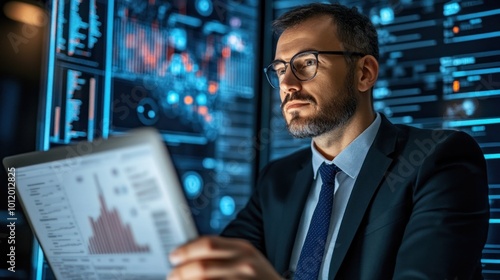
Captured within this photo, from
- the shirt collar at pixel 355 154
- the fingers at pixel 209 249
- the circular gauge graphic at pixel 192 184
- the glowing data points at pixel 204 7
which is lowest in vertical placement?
the circular gauge graphic at pixel 192 184

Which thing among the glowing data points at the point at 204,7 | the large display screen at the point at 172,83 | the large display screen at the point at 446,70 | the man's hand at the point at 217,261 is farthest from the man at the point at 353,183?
the man's hand at the point at 217,261

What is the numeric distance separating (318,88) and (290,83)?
0.30ft

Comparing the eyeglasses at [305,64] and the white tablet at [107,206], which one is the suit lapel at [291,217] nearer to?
the eyeglasses at [305,64]

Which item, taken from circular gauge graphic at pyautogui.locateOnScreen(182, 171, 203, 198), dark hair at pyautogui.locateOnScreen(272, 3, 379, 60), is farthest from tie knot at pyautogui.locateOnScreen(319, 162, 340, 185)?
circular gauge graphic at pyautogui.locateOnScreen(182, 171, 203, 198)

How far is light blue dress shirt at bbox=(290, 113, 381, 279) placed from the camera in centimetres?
163

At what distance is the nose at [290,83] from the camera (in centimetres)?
176

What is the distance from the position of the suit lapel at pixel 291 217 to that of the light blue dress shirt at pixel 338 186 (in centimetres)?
2

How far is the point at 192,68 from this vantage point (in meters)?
2.33

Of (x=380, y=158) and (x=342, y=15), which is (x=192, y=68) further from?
(x=380, y=158)

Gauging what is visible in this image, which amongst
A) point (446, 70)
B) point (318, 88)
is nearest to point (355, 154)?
point (318, 88)

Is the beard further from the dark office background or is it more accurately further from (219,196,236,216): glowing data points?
(219,196,236,216): glowing data points

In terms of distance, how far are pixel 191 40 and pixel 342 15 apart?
2.34ft

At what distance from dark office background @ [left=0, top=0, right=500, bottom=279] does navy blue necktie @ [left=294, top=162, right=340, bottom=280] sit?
636 millimetres

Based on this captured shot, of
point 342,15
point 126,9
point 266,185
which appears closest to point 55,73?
point 126,9
